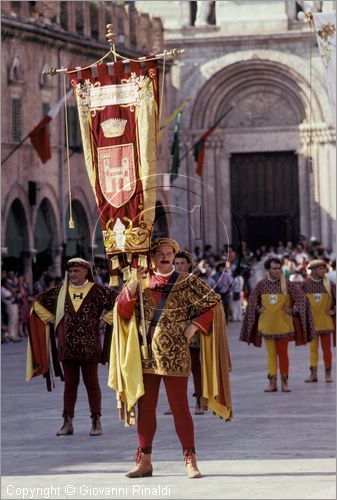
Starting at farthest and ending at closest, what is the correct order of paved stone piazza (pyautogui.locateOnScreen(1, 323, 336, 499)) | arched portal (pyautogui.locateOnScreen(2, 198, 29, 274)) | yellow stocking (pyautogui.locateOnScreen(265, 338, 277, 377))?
arched portal (pyautogui.locateOnScreen(2, 198, 29, 274)) < yellow stocking (pyautogui.locateOnScreen(265, 338, 277, 377)) < paved stone piazza (pyautogui.locateOnScreen(1, 323, 336, 499))

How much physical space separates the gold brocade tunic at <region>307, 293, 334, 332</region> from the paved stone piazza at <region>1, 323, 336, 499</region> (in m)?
1.06

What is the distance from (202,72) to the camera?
50844 mm

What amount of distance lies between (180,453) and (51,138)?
94.0 ft

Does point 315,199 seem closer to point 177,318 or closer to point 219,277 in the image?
point 219,277

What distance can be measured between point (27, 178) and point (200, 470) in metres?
28.4

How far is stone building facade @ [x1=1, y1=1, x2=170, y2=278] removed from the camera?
38688 mm

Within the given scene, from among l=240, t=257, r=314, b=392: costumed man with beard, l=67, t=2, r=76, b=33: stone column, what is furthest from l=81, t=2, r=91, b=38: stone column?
l=240, t=257, r=314, b=392: costumed man with beard

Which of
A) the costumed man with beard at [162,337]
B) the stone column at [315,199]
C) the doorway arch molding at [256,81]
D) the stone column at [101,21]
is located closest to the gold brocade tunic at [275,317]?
the costumed man with beard at [162,337]

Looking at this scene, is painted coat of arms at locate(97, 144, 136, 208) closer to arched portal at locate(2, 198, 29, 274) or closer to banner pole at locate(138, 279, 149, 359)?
banner pole at locate(138, 279, 149, 359)

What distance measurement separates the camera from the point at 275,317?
19.3m

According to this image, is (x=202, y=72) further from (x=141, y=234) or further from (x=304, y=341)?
(x=141, y=234)

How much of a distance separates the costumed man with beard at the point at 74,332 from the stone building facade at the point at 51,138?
21.2 m

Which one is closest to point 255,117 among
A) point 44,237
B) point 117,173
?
point 44,237

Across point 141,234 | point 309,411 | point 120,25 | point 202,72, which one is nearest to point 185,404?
point 141,234
